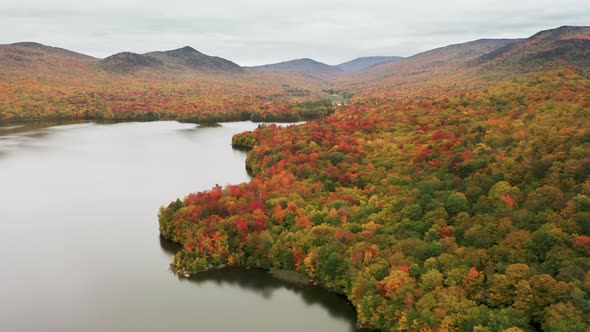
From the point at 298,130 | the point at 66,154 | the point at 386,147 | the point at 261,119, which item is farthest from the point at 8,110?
the point at 386,147

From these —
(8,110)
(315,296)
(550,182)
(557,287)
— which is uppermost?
(8,110)

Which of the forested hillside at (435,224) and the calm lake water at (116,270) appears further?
the calm lake water at (116,270)

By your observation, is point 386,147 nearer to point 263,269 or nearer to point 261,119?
point 263,269

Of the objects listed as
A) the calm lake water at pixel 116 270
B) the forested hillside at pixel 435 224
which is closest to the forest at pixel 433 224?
the forested hillside at pixel 435 224

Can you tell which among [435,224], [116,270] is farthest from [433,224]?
[116,270]

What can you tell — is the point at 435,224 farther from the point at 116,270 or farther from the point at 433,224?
the point at 116,270

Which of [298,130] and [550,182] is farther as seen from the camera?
[298,130]

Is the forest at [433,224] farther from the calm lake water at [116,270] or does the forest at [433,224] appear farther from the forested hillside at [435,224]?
the calm lake water at [116,270]

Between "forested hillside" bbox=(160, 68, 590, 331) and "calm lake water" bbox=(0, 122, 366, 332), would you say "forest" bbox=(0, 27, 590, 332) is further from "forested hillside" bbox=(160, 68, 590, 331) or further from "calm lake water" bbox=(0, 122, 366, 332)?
"calm lake water" bbox=(0, 122, 366, 332)
